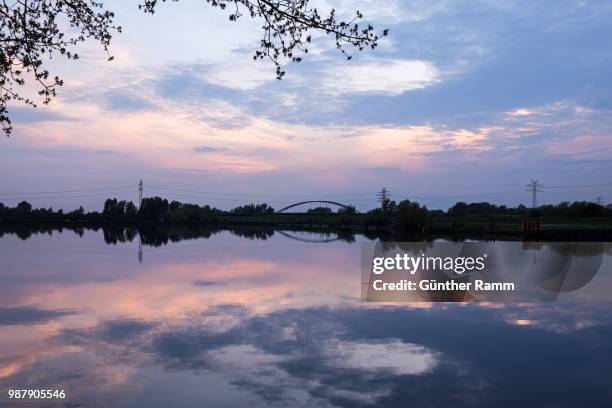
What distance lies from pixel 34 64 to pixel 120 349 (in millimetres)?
5506

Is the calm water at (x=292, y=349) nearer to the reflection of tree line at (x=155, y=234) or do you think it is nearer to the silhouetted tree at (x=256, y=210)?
the reflection of tree line at (x=155, y=234)

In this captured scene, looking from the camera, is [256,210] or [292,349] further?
[256,210]

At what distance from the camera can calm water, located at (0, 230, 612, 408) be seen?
778 centimetres

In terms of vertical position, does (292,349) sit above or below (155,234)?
below

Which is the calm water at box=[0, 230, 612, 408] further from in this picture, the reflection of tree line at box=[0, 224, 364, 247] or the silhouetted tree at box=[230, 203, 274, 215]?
the silhouetted tree at box=[230, 203, 274, 215]

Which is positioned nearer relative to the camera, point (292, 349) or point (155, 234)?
point (292, 349)

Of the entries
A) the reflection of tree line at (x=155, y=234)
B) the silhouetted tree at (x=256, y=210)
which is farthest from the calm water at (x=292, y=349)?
the silhouetted tree at (x=256, y=210)

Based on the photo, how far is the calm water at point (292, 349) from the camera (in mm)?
7777

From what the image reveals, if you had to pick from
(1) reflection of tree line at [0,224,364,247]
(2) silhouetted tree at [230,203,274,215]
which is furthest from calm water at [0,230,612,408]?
(2) silhouetted tree at [230,203,274,215]

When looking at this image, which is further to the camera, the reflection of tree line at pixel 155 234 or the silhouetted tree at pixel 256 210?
the silhouetted tree at pixel 256 210

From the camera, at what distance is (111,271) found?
2361 centimetres

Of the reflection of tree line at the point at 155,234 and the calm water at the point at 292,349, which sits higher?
the reflection of tree line at the point at 155,234

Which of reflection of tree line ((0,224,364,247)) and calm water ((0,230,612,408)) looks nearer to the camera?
calm water ((0,230,612,408))

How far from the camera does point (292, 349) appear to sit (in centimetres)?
1011
